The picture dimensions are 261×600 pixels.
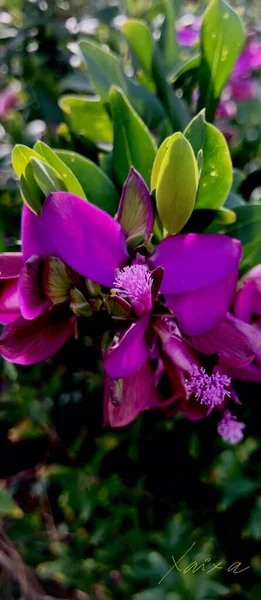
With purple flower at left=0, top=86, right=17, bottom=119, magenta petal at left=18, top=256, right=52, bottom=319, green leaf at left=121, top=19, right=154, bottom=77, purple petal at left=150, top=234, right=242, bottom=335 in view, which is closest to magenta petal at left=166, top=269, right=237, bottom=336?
purple petal at left=150, top=234, right=242, bottom=335

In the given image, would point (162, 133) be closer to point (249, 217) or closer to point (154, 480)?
point (249, 217)

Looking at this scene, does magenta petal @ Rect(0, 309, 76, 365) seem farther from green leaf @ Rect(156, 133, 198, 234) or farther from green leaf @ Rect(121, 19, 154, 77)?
green leaf @ Rect(121, 19, 154, 77)

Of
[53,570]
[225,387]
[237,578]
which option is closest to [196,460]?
[237,578]

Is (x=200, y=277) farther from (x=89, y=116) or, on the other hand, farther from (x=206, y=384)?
(x=89, y=116)

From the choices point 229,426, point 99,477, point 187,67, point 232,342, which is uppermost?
point 187,67

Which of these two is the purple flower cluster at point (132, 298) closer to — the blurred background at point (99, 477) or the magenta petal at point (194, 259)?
the magenta petal at point (194, 259)

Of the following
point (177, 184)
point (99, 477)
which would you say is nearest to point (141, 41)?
point (177, 184)

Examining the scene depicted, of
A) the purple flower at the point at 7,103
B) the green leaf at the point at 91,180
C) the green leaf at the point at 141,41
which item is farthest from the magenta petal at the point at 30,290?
the purple flower at the point at 7,103
